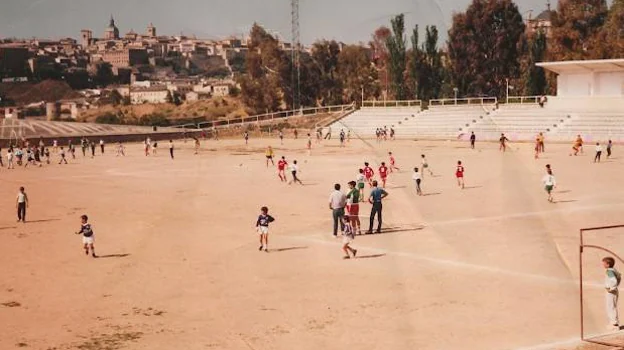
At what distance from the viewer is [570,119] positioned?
6097cm

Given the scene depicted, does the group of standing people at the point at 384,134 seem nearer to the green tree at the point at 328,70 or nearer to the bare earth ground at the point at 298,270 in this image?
the bare earth ground at the point at 298,270

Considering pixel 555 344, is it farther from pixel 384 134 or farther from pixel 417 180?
pixel 384 134

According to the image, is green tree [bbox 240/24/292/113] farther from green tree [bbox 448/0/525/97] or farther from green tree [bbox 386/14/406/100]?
green tree [bbox 448/0/525/97]

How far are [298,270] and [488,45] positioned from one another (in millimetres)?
71531

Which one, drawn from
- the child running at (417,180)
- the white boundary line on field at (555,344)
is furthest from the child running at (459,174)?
the white boundary line on field at (555,344)

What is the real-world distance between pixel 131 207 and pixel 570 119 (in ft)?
139

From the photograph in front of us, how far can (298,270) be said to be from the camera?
A: 17.5 meters

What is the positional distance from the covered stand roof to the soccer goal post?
42.5 metres

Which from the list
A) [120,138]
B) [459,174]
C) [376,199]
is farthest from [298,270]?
[120,138]

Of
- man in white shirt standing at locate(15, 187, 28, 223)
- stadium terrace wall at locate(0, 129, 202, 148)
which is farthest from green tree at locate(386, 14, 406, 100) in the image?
man in white shirt standing at locate(15, 187, 28, 223)

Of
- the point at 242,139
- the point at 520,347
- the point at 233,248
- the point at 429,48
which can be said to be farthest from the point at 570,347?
the point at 429,48

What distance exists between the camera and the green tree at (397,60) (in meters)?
85.8

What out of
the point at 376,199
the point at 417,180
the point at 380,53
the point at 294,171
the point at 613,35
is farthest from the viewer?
the point at 380,53

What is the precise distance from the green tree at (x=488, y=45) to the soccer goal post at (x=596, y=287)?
65164 millimetres
